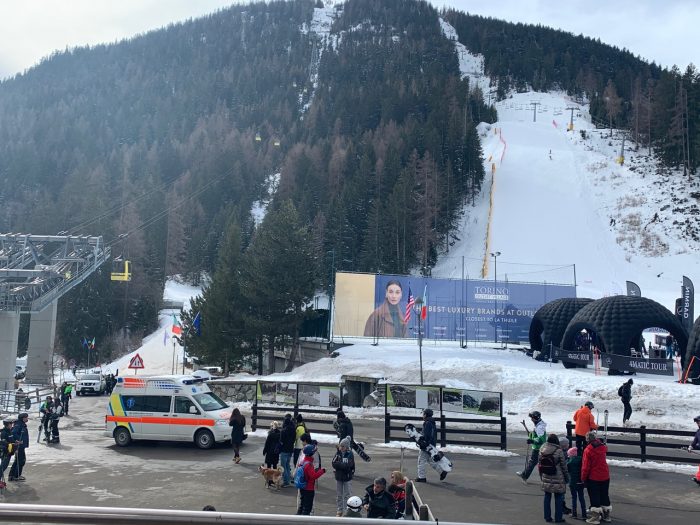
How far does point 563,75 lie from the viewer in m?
159

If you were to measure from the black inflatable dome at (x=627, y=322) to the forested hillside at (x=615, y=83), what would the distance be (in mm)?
55818

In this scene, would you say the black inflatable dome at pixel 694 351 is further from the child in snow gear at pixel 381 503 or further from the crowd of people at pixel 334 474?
the child in snow gear at pixel 381 503

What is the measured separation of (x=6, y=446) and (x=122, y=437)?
561 centimetres

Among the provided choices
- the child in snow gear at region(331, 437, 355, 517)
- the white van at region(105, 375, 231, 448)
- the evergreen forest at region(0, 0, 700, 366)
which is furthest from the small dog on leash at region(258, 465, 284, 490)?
the evergreen forest at region(0, 0, 700, 366)

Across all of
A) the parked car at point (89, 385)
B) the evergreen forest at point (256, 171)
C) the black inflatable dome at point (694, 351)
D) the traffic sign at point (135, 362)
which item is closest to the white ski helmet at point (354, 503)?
the black inflatable dome at point (694, 351)

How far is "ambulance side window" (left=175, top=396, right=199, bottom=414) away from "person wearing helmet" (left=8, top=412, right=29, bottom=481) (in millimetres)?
4812

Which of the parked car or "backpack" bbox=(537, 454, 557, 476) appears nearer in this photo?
"backpack" bbox=(537, 454, 557, 476)

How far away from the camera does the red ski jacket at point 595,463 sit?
10945mm

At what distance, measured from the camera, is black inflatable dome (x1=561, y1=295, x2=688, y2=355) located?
30422 millimetres

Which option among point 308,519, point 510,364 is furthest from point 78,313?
point 308,519

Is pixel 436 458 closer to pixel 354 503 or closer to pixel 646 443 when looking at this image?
pixel 354 503

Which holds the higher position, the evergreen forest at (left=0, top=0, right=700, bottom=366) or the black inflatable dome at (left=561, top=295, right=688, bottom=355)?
the evergreen forest at (left=0, top=0, right=700, bottom=366)

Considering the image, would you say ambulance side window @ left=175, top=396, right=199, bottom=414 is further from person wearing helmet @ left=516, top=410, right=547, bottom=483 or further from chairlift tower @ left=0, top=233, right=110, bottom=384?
chairlift tower @ left=0, top=233, right=110, bottom=384

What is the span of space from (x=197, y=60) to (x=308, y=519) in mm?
201876
